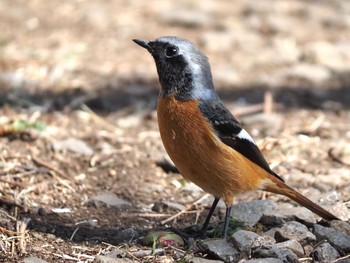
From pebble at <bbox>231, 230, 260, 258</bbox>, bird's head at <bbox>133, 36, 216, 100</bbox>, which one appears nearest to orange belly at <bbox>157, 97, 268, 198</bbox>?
bird's head at <bbox>133, 36, 216, 100</bbox>

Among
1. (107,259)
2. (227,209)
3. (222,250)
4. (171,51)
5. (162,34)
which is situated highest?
(171,51)

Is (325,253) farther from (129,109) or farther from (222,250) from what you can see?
(129,109)

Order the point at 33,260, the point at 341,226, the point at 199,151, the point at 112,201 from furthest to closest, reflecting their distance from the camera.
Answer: the point at 112,201
the point at 341,226
the point at 199,151
the point at 33,260

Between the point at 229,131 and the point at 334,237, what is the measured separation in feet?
3.32

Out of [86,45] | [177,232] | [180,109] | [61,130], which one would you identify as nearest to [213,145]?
[180,109]

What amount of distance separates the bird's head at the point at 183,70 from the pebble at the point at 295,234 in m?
1.08

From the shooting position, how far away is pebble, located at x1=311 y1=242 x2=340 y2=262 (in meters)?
4.56

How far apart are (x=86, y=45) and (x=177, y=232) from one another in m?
4.91

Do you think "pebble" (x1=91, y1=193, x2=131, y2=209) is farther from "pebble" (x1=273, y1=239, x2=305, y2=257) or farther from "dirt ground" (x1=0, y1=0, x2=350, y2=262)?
"pebble" (x1=273, y1=239, x2=305, y2=257)

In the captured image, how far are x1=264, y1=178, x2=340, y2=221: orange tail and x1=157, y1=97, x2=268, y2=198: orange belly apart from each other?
0.25 m

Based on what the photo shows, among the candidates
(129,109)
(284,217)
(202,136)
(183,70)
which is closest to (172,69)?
(183,70)

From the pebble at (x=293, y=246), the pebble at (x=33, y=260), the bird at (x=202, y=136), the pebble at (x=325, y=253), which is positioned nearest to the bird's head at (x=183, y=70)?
the bird at (x=202, y=136)

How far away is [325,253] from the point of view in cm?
457

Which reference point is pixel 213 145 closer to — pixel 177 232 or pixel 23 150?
pixel 177 232
